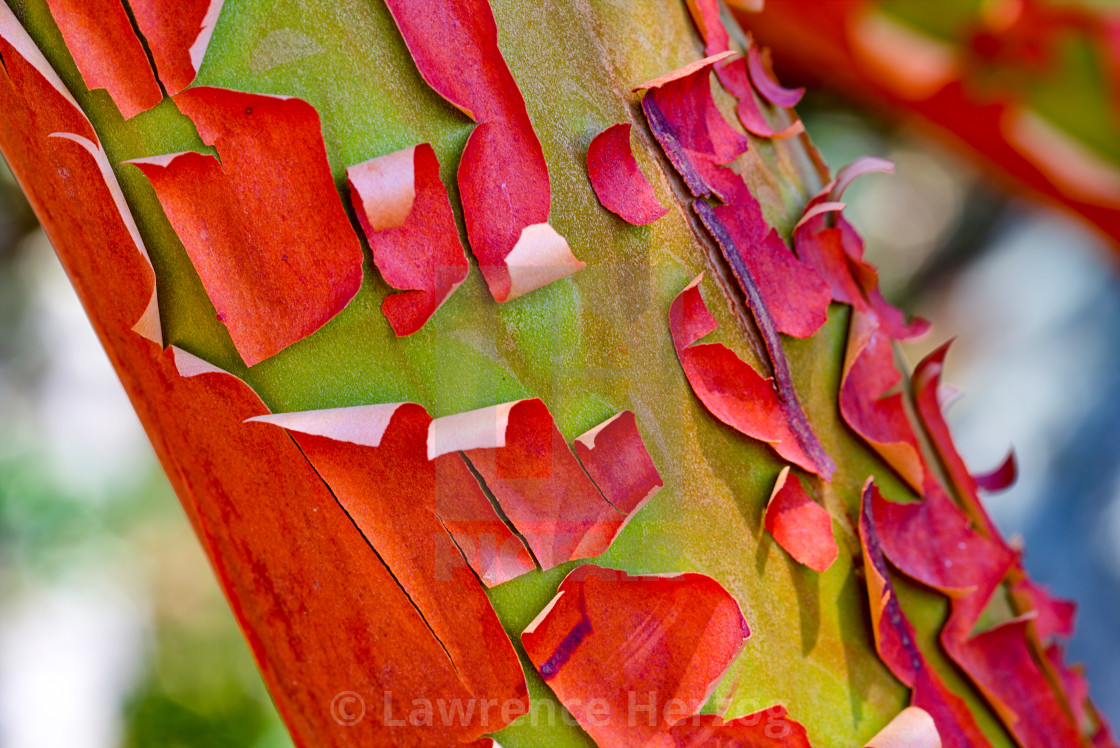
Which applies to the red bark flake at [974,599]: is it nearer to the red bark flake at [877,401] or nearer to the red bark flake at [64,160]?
the red bark flake at [877,401]

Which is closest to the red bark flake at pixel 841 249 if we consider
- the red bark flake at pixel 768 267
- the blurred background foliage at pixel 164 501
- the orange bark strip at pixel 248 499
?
the red bark flake at pixel 768 267

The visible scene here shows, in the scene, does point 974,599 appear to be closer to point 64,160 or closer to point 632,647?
point 632,647

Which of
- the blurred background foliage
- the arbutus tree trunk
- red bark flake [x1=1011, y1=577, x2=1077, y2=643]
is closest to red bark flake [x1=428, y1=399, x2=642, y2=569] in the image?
the arbutus tree trunk

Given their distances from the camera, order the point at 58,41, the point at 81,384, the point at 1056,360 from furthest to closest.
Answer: the point at 1056,360
the point at 81,384
the point at 58,41

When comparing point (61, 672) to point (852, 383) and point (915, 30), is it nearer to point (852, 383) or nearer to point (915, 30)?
point (852, 383)

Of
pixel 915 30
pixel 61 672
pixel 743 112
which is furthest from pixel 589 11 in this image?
pixel 61 672
